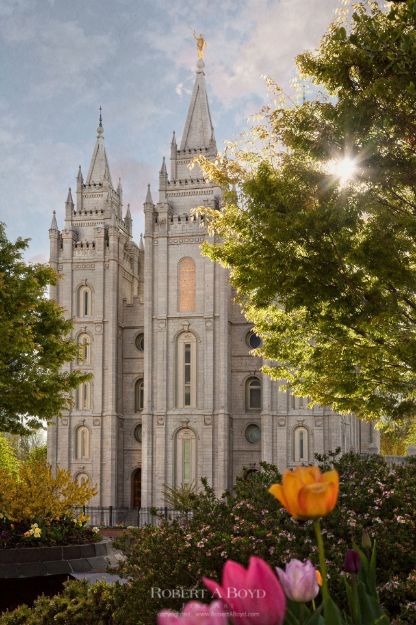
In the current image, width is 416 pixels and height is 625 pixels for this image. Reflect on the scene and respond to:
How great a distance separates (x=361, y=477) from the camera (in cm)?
899

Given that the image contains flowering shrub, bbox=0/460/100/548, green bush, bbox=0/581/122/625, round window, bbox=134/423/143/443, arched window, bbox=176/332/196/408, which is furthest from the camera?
round window, bbox=134/423/143/443

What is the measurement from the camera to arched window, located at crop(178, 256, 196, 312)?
157ft

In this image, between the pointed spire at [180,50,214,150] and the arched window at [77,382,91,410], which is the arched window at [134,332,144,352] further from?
the pointed spire at [180,50,214,150]

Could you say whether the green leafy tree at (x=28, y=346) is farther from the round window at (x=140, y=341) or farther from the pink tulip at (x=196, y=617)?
the round window at (x=140, y=341)

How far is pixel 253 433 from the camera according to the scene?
47906 mm

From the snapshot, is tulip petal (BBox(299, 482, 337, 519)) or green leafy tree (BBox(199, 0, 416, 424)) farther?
green leafy tree (BBox(199, 0, 416, 424))

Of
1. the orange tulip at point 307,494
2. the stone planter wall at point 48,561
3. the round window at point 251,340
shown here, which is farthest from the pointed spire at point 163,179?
the orange tulip at point 307,494

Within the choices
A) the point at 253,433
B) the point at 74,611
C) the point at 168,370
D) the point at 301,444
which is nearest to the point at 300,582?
the point at 74,611

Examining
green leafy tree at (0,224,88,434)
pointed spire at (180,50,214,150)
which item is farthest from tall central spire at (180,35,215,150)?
green leafy tree at (0,224,88,434)

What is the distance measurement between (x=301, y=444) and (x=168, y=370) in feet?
31.2

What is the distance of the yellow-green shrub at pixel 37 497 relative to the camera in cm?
1425

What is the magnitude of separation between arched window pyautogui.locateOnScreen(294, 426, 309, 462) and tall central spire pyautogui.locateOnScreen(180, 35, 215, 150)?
20.6m

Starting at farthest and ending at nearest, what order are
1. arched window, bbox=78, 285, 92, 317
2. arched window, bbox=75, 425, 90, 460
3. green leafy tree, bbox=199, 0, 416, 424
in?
arched window, bbox=78, 285, 92, 317 < arched window, bbox=75, 425, 90, 460 < green leafy tree, bbox=199, 0, 416, 424

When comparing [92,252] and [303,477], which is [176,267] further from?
[303,477]
